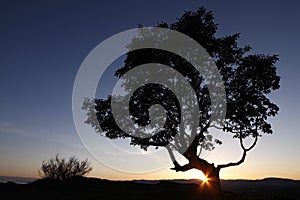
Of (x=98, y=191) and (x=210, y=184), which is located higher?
(x=210, y=184)

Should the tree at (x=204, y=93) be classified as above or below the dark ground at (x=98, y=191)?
above

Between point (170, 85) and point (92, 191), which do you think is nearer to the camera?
point (170, 85)

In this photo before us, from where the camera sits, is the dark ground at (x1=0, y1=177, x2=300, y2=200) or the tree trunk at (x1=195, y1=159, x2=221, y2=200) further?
the dark ground at (x1=0, y1=177, x2=300, y2=200)

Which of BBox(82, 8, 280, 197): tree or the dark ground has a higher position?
BBox(82, 8, 280, 197): tree

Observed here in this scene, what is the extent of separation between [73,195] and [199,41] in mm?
17730

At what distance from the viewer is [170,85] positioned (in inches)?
968

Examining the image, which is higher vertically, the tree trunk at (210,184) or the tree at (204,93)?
the tree at (204,93)

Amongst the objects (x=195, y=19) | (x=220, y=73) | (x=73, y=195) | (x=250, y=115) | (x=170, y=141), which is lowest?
(x=73, y=195)

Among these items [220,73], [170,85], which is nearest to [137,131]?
[170,85]

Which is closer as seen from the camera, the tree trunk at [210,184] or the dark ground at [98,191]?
the tree trunk at [210,184]

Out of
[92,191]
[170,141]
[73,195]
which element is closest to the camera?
[170,141]

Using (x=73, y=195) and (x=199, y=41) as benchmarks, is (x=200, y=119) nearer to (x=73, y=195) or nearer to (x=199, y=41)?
(x=199, y=41)

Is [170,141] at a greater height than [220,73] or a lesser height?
lesser

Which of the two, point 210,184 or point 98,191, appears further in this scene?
point 98,191
